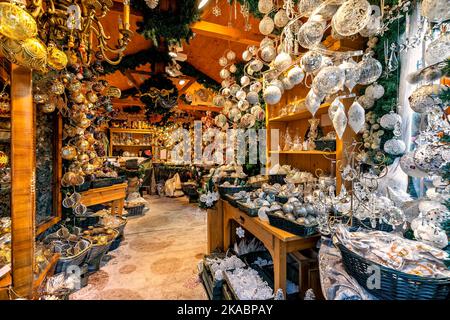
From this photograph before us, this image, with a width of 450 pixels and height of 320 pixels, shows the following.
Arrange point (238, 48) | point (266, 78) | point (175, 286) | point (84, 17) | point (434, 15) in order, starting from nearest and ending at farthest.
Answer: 1. point (434, 15)
2. point (84, 17)
3. point (266, 78)
4. point (175, 286)
5. point (238, 48)

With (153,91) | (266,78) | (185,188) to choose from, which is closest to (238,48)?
(153,91)

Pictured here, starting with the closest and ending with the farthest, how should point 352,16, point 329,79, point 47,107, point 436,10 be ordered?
point 436,10, point 352,16, point 329,79, point 47,107

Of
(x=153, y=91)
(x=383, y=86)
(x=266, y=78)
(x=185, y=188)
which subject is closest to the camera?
(x=383, y=86)

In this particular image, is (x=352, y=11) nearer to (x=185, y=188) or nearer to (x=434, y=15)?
(x=434, y=15)

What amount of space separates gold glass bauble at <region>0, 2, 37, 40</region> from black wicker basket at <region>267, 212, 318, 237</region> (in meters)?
1.59

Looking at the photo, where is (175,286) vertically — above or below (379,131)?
below

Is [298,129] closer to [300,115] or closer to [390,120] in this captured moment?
[300,115]

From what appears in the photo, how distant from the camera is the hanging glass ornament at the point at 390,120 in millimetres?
1421

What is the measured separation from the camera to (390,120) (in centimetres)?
144

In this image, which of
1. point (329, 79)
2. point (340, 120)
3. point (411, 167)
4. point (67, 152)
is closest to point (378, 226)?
point (411, 167)

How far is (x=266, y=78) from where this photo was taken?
1755mm

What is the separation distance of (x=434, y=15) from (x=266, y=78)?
1035 millimetres

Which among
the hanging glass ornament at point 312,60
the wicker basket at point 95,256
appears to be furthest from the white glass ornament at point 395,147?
the wicker basket at point 95,256

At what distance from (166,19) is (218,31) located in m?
0.66
